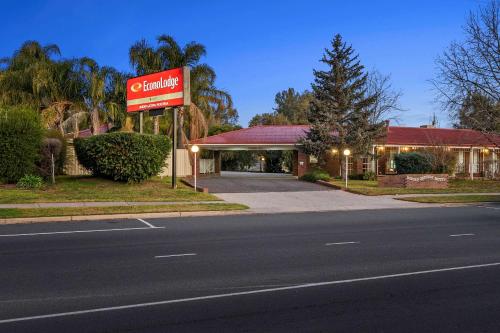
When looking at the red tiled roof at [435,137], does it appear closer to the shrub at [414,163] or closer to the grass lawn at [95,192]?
the shrub at [414,163]

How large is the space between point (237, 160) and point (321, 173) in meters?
29.3

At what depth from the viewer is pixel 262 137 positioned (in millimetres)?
38312

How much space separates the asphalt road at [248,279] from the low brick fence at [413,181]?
15585mm

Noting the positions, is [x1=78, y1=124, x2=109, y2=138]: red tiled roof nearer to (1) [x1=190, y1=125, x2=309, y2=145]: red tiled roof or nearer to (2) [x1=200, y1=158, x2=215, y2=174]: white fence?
(2) [x1=200, y1=158, x2=215, y2=174]: white fence

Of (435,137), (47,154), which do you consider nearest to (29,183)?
(47,154)

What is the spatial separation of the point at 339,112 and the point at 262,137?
687cm

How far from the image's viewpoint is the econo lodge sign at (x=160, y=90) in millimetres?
23797

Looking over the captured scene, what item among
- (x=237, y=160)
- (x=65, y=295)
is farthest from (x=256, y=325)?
(x=237, y=160)

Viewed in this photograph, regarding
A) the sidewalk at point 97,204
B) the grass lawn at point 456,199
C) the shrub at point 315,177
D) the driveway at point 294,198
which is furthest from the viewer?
the shrub at point 315,177

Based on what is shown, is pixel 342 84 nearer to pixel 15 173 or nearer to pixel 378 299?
pixel 15 173

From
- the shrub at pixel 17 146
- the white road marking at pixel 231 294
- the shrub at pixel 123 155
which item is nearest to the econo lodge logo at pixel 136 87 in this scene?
the shrub at pixel 123 155

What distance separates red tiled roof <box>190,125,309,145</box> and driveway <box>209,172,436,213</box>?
7619 mm

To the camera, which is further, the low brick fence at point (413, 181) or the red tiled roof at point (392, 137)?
the red tiled roof at point (392, 137)

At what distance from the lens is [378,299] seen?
6145 millimetres
